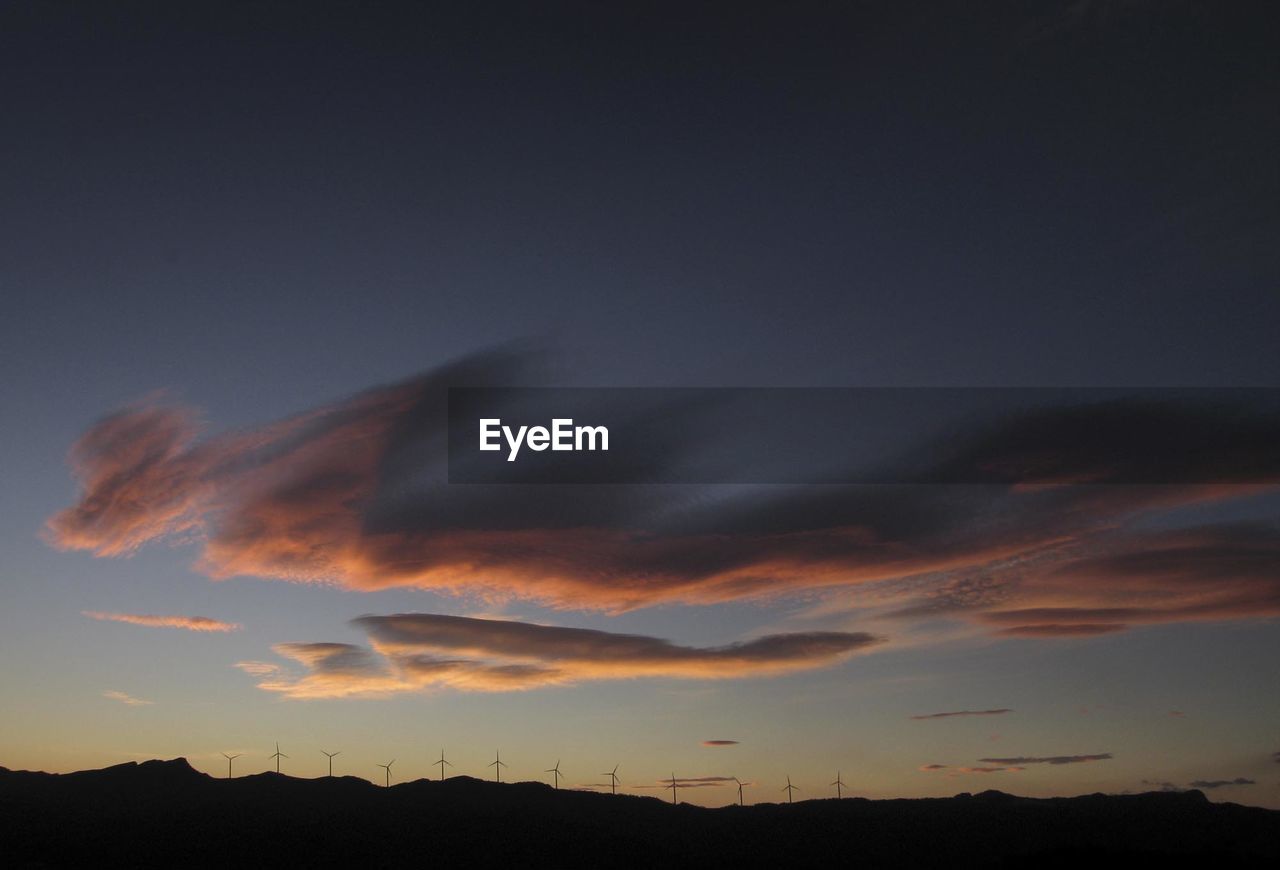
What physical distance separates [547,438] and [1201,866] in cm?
15682

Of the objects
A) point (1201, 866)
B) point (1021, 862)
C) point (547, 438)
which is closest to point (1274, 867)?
point (1201, 866)

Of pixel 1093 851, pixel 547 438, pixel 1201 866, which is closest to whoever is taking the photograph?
pixel 547 438

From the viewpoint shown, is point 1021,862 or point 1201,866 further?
point 1021,862

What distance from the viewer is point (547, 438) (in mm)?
82438

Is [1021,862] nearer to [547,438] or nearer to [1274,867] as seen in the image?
[1274,867]

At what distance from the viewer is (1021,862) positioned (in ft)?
630

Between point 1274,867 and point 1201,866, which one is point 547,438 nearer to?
point 1201,866

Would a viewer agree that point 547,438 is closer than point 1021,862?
Yes

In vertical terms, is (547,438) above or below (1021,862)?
above

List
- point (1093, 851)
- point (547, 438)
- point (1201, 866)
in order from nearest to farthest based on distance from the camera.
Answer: point (547, 438) < point (1201, 866) < point (1093, 851)

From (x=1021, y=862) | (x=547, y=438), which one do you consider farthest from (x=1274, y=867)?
(x=547, y=438)

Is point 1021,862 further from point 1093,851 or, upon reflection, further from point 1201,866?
point 1201,866

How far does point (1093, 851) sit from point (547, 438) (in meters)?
163

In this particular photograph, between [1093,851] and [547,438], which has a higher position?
[547,438]
